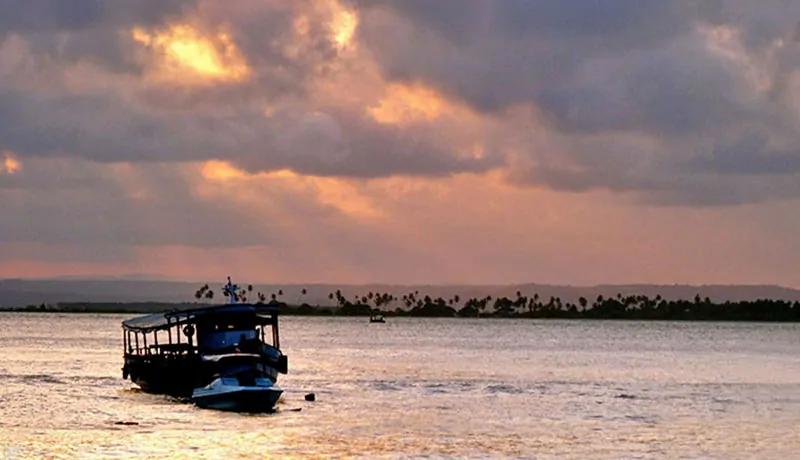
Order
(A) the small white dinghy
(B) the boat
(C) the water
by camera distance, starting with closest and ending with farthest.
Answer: (C) the water
(A) the small white dinghy
(B) the boat

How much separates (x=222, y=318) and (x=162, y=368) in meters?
7.94

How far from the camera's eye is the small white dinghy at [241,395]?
205 ft

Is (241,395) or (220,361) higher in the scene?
(220,361)

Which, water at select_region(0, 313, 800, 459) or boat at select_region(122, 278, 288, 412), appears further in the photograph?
boat at select_region(122, 278, 288, 412)

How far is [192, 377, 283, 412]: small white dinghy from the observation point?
62.5 meters

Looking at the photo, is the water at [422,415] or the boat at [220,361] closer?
the water at [422,415]

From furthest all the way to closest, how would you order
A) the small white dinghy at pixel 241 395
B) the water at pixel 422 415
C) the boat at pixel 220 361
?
the boat at pixel 220 361 < the small white dinghy at pixel 241 395 < the water at pixel 422 415

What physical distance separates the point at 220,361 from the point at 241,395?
2.29 meters

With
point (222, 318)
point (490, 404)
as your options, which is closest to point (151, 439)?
point (222, 318)

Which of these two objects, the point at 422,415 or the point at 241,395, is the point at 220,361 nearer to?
the point at 241,395

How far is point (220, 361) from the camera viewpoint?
6381 centimetres

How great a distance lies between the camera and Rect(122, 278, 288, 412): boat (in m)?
63.1

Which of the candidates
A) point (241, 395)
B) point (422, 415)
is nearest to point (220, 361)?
point (241, 395)

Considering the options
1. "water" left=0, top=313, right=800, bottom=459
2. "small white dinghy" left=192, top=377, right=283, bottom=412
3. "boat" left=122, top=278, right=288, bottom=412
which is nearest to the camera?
"water" left=0, top=313, right=800, bottom=459
